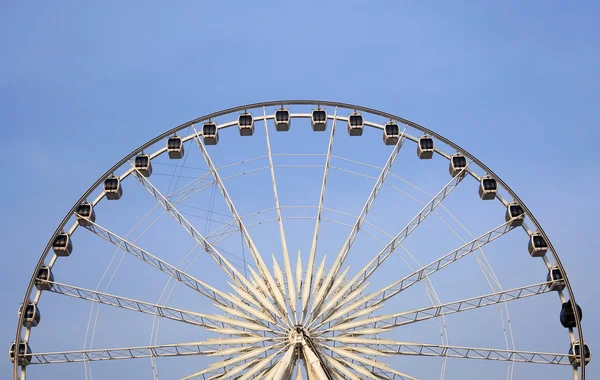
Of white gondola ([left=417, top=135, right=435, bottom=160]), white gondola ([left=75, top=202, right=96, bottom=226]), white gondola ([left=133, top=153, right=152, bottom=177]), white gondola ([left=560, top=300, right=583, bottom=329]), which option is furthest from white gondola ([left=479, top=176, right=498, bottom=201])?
white gondola ([left=75, top=202, right=96, bottom=226])

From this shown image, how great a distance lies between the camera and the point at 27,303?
119ft

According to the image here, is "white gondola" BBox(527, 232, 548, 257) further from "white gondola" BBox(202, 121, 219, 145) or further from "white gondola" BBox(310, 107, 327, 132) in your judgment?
"white gondola" BBox(202, 121, 219, 145)

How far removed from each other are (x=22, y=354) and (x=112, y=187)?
7.66 m

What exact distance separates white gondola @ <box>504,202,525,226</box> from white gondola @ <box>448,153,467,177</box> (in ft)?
8.07

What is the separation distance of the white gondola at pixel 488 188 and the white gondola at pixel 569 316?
5.30m

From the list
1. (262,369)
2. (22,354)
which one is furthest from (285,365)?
(22,354)

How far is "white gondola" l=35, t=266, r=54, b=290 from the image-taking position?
36.7m

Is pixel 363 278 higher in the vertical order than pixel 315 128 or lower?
lower

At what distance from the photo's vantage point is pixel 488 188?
38219 millimetres

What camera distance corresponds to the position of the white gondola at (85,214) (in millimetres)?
38000

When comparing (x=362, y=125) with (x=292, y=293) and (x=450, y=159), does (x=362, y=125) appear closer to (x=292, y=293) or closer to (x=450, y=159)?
(x=450, y=159)

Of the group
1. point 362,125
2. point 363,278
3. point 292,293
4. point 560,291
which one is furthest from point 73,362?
point 560,291

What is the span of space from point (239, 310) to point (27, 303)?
9.02m

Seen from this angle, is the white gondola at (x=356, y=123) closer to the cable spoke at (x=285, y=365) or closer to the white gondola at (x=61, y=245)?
the cable spoke at (x=285, y=365)
